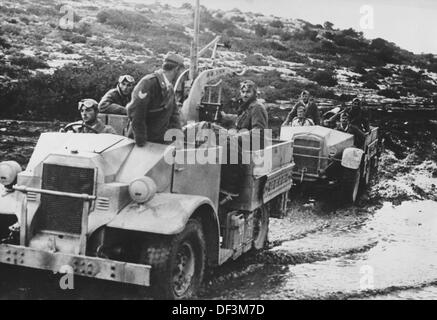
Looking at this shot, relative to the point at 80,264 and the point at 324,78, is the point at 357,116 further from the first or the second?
the point at 80,264

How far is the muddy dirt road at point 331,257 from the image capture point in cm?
632

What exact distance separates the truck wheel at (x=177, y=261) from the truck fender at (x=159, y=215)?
209 millimetres

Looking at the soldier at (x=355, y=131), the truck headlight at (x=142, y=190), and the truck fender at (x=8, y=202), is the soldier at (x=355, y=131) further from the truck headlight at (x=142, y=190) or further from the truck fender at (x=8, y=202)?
the truck fender at (x=8, y=202)

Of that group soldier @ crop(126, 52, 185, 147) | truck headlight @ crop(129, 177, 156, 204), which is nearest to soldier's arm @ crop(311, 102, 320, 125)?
soldier @ crop(126, 52, 185, 147)

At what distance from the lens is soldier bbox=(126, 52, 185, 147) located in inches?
246

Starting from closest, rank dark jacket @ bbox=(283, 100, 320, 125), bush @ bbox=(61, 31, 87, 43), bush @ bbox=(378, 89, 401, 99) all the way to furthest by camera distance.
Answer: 1. dark jacket @ bbox=(283, 100, 320, 125)
2. bush @ bbox=(61, 31, 87, 43)
3. bush @ bbox=(378, 89, 401, 99)

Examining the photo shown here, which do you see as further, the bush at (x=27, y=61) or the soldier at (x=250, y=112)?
the bush at (x=27, y=61)

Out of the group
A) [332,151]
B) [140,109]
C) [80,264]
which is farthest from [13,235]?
[332,151]

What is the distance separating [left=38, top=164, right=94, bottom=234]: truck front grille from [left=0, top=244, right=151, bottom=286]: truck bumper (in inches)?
14.7

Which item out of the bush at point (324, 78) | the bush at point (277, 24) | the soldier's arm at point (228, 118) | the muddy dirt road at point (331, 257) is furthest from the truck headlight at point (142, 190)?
the bush at point (324, 78)

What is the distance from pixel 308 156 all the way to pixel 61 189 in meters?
6.65

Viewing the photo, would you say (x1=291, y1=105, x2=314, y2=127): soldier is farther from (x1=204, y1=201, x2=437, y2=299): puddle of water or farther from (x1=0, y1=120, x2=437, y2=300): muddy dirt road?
(x1=204, y1=201, x2=437, y2=299): puddle of water
